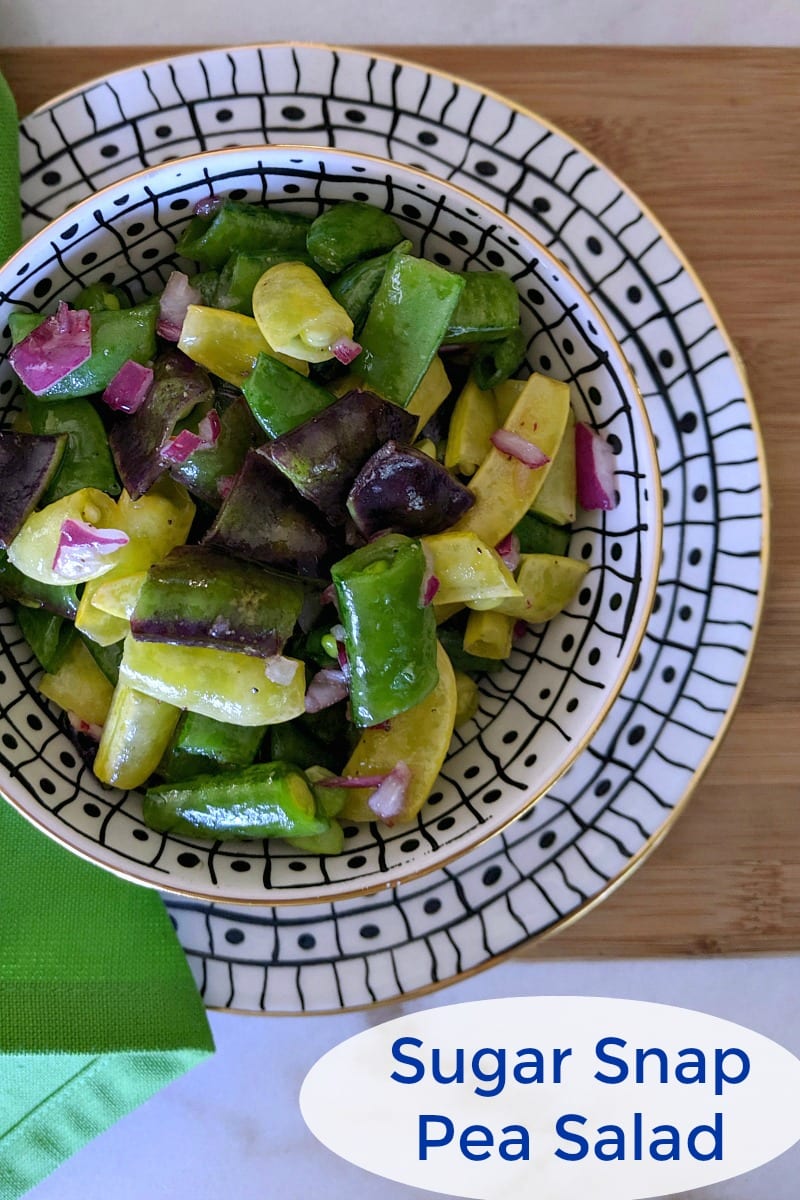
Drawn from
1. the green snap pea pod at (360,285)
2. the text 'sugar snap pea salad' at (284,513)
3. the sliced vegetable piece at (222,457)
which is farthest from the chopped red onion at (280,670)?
the green snap pea pod at (360,285)

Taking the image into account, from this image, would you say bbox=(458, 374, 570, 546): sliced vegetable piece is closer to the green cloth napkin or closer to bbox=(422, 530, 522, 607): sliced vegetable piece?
bbox=(422, 530, 522, 607): sliced vegetable piece

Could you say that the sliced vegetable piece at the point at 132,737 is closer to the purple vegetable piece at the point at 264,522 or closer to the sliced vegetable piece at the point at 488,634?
the purple vegetable piece at the point at 264,522

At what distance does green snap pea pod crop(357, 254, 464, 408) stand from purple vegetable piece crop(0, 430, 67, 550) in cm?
42

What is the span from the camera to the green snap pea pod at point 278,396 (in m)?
1.15

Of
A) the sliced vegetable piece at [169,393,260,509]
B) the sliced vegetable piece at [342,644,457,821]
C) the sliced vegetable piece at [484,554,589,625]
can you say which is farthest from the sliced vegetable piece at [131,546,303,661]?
the sliced vegetable piece at [484,554,589,625]

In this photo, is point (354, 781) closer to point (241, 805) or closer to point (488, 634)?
point (241, 805)

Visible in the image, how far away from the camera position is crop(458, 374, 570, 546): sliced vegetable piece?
4.06ft

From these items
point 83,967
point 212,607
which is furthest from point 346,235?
point 83,967

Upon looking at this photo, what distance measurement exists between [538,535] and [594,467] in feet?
0.40

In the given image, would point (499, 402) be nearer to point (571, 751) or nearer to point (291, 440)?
point (291, 440)

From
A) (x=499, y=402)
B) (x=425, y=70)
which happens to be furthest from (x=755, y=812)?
(x=425, y=70)

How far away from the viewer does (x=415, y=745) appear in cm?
125

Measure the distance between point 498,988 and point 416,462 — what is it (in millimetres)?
1042

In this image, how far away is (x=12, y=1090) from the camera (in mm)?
1551
